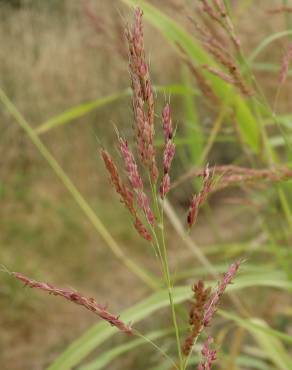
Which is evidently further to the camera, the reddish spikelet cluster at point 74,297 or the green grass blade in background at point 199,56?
the green grass blade in background at point 199,56

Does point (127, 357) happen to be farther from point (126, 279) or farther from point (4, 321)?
point (126, 279)

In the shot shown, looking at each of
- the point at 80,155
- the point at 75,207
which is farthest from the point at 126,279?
the point at 80,155

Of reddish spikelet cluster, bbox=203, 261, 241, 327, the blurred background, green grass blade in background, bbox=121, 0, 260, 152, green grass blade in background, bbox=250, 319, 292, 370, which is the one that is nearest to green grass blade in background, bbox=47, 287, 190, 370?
green grass blade in background, bbox=250, 319, 292, 370

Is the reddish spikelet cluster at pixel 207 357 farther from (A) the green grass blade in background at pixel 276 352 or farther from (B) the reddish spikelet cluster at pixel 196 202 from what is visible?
(A) the green grass blade in background at pixel 276 352

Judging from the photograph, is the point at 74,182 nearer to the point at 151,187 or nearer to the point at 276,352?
the point at 276,352

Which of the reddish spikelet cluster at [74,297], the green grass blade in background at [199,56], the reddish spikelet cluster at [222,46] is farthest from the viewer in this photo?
the green grass blade in background at [199,56]

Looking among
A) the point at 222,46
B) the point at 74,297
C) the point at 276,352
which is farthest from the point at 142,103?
the point at 276,352

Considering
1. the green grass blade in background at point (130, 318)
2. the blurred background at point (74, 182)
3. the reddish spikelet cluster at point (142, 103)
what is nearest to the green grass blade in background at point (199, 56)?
the green grass blade in background at point (130, 318)
